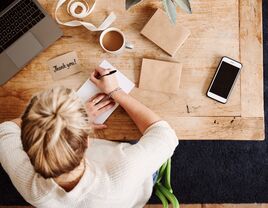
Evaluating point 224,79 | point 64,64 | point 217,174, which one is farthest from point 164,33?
point 217,174

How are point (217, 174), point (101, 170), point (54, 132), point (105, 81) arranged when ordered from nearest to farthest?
point (54, 132) < point (101, 170) < point (105, 81) < point (217, 174)

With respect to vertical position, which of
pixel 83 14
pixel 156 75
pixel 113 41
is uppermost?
pixel 83 14

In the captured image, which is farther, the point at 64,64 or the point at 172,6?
the point at 64,64

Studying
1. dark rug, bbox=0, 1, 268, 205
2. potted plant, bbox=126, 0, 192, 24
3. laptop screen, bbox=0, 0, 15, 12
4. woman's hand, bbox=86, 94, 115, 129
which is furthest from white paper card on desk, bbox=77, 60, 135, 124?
dark rug, bbox=0, 1, 268, 205

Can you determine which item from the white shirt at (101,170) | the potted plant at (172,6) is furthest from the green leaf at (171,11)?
the white shirt at (101,170)

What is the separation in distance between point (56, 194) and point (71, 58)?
478 mm

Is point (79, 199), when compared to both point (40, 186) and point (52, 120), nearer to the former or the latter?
point (40, 186)

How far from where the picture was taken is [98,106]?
4.18 feet

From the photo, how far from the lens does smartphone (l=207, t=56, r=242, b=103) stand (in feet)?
4.19

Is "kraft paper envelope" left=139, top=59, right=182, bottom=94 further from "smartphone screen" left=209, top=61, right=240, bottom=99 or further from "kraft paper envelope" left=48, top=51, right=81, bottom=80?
"kraft paper envelope" left=48, top=51, right=81, bottom=80

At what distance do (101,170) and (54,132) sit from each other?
28 centimetres

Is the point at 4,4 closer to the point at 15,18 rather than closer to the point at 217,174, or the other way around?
the point at 15,18

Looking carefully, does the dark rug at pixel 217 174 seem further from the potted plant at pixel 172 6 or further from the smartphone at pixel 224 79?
the potted plant at pixel 172 6

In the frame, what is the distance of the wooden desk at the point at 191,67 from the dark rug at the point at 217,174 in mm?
722
